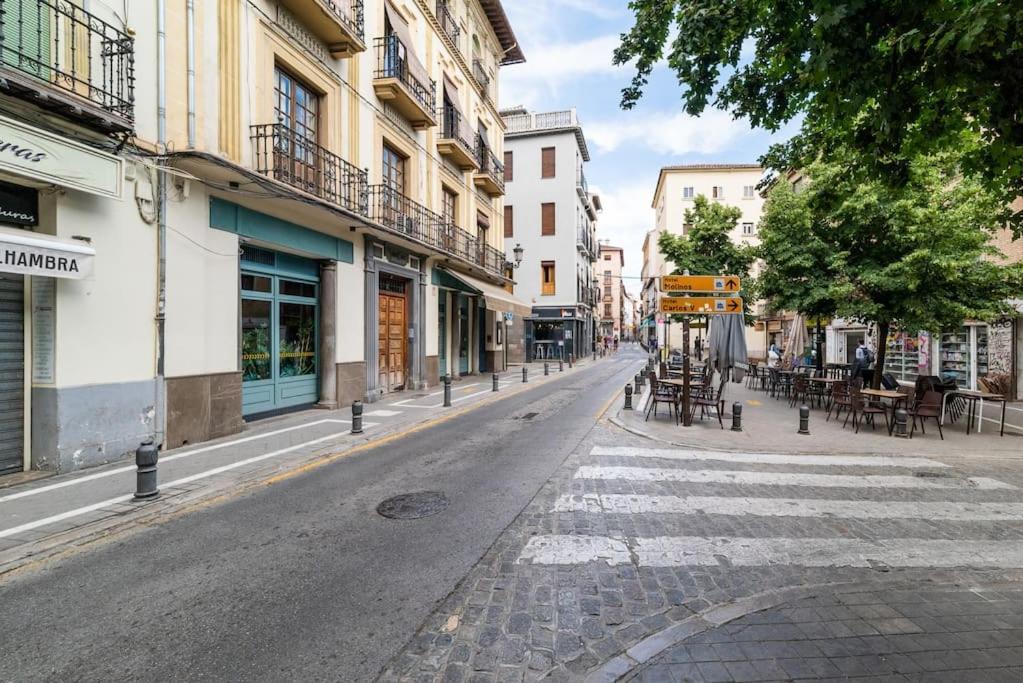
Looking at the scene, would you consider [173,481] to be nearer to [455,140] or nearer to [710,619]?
[710,619]

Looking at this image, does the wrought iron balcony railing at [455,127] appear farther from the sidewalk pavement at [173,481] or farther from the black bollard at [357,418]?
the black bollard at [357,418]

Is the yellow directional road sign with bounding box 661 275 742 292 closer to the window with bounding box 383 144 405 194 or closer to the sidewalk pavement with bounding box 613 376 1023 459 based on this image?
the sidewalk pavement with bounding box 613 376 1023 459

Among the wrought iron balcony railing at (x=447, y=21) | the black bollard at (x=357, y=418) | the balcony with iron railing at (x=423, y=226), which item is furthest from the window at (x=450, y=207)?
the black bollard at (x=357, y=418)

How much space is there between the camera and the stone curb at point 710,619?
9.27 feet

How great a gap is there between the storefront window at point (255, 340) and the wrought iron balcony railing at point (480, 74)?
52.6 ft

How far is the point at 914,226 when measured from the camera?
33.5ft

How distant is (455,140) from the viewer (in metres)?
→ 18.1

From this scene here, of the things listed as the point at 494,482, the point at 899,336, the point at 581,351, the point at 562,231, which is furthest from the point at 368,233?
the point at 581,351

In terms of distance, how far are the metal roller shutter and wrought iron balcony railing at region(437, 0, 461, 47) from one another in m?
16.8

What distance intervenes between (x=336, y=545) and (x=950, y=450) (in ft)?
33.1

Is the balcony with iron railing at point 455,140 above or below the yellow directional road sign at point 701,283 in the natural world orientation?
above

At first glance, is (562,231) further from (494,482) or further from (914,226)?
(494,482)

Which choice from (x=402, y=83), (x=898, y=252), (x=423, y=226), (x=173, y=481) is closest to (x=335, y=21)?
(x=402, y=83)

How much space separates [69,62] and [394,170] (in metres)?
9.34
